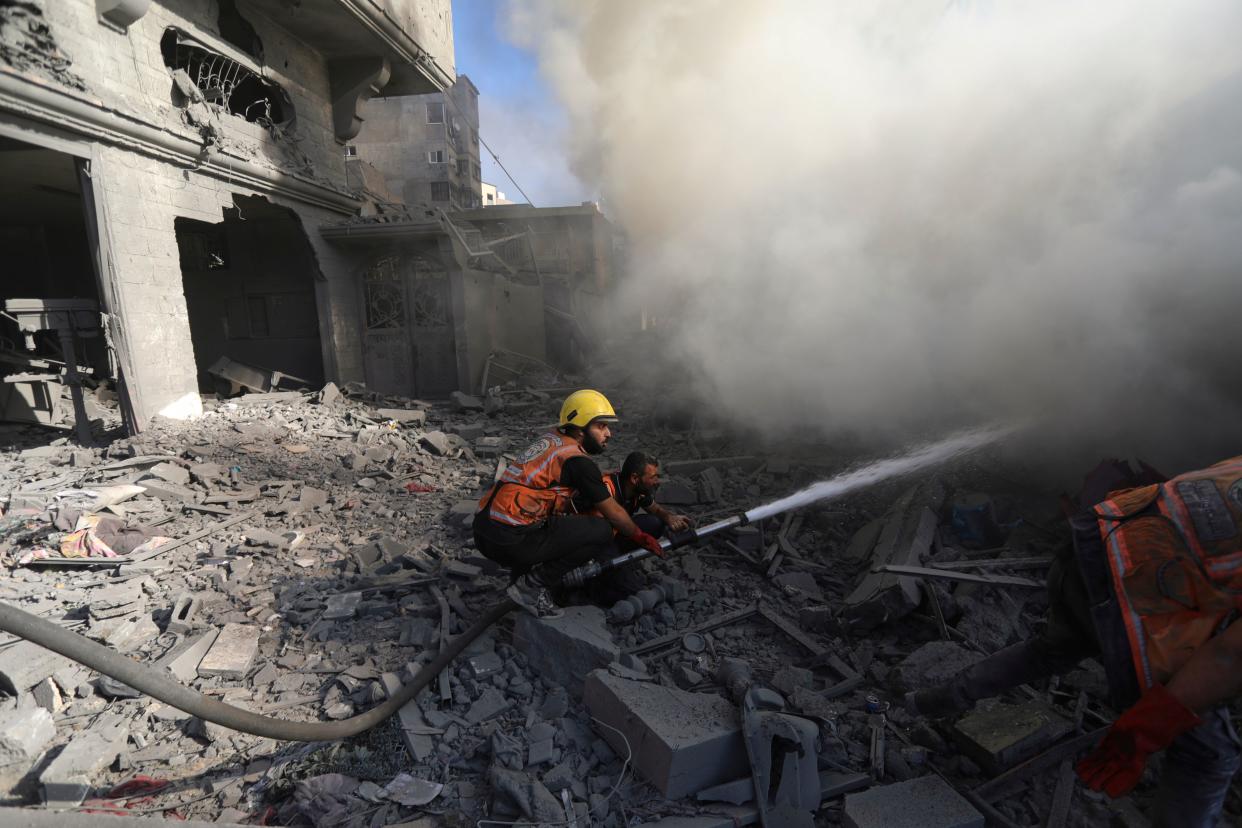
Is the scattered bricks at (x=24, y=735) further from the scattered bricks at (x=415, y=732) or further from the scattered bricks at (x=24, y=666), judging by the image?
the scattered bricks at (x=415, y=732)

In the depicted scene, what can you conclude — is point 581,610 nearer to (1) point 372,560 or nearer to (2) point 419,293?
(1) point 372,560

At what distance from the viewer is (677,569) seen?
15.2 feet

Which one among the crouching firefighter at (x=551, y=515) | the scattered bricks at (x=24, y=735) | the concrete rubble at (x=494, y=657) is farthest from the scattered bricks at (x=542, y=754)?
the scattered bricks at (x=24, y=735)

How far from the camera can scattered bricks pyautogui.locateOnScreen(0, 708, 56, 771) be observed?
9.46 ft

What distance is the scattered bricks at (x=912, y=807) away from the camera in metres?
2.36

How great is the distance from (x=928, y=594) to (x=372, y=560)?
4320 mm

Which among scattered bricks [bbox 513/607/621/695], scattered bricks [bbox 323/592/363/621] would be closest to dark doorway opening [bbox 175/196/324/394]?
scattered bricks [bbox 323/592/363/621]

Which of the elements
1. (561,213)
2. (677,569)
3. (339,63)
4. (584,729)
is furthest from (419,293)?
(584,729)

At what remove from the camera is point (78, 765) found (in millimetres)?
2801

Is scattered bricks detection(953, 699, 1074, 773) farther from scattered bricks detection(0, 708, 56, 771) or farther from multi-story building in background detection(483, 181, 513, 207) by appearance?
multi-story building in background detection(483, 181, 513, 207)

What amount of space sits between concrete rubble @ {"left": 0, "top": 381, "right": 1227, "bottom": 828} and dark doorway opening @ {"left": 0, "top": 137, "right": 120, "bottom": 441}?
7.74ft

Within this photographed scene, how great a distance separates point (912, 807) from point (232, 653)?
3836 millimetres

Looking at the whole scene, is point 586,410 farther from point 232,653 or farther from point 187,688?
point 232,653

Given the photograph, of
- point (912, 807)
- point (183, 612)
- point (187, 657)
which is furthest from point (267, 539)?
point (912, 807)
